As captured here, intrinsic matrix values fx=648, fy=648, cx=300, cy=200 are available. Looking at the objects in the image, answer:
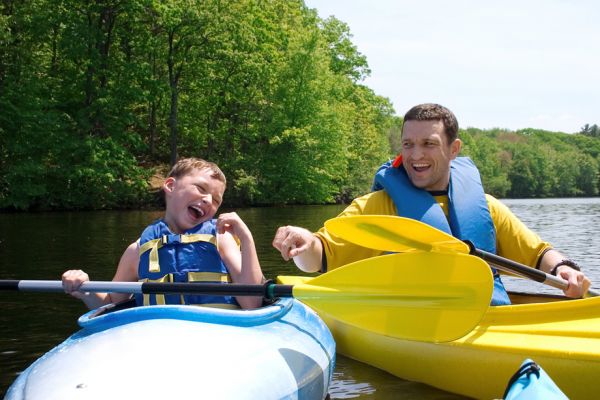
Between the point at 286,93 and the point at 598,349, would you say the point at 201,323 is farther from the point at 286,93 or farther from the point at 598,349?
the point at 286,93

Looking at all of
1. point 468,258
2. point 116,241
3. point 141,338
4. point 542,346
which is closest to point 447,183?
point 468,258

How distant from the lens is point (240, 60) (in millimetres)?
23469

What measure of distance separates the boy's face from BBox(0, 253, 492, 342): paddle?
0.37 metres

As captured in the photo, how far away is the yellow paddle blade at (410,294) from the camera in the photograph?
115 inches

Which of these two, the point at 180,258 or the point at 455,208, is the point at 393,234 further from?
the point at 180,258

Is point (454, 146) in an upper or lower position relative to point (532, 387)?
upper

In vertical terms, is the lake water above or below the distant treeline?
below

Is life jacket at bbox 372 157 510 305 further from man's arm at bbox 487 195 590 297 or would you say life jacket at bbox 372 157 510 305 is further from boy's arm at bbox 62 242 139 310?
boy's arm at bbox 62 242 139 310

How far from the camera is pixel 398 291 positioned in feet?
10.00

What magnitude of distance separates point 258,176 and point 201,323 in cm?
2367

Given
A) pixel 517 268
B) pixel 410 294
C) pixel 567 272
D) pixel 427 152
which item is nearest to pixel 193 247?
pixel 410 294

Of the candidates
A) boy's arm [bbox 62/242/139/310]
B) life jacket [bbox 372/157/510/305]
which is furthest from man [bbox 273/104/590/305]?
boy's arm [bbox 62/242/139/310]

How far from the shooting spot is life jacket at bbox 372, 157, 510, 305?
3.51 metres

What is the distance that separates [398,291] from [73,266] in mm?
5782
